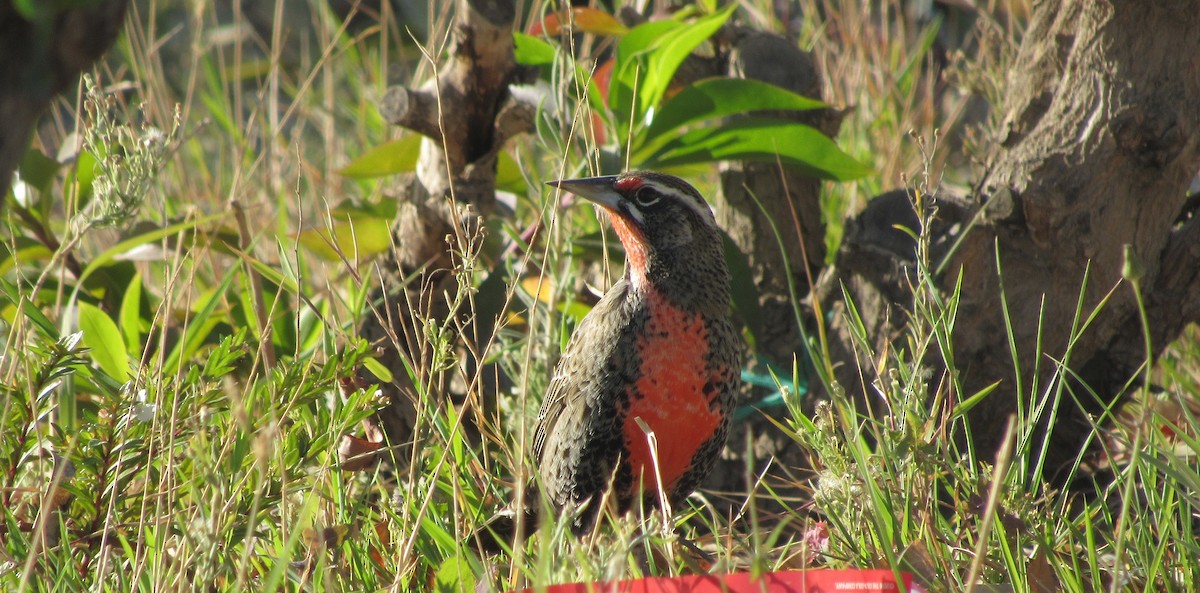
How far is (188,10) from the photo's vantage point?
7.38 metres

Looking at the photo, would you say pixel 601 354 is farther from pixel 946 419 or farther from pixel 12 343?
pixel 12 343

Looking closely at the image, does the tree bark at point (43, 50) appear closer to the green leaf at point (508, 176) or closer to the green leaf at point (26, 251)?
the green leaf at point (26, 251)

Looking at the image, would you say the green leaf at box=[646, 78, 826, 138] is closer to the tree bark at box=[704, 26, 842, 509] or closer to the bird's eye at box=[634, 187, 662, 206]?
the tree bark at box=[704, 26, 842, 509]

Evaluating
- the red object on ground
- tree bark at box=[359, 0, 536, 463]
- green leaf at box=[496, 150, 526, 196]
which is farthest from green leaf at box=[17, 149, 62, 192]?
the red object on ground

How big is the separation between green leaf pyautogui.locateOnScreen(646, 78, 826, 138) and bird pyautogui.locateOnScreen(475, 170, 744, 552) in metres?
0.59

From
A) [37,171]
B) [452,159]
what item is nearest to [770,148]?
[452,159]

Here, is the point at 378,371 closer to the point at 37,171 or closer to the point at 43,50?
the point at 43,50

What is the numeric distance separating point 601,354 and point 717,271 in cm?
40

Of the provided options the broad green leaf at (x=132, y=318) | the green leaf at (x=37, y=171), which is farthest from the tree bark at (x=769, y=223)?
the green leaf at (x=37, y=171)

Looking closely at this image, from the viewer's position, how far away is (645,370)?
259 centimetres

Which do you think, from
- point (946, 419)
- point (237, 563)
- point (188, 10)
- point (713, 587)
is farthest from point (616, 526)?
point (188, 10)

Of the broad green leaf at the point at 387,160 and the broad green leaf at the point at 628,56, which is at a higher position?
the broad green leaf at the point at 628,56

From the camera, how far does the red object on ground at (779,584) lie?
1.78 meters

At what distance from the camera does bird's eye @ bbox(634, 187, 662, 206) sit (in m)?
2.71
